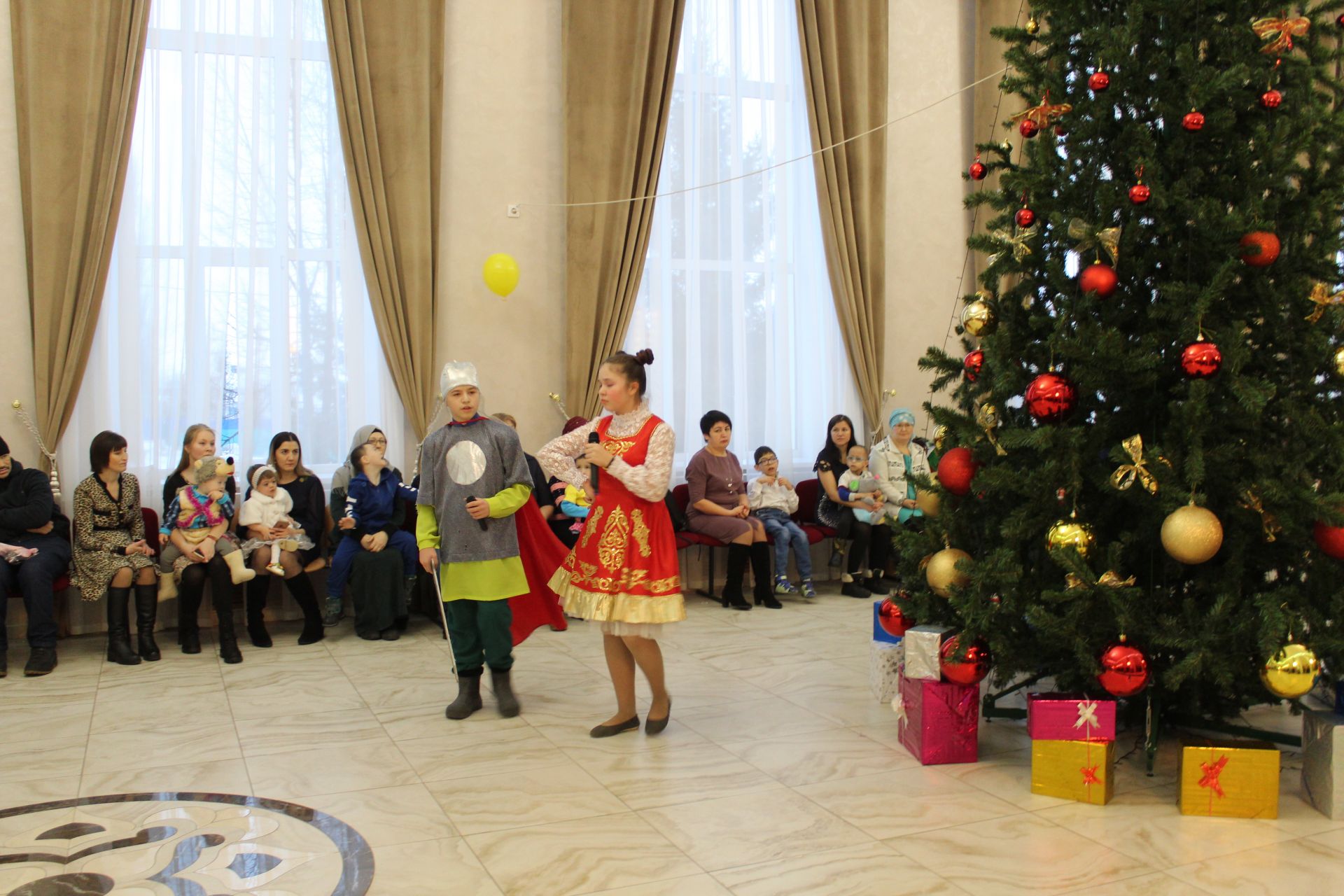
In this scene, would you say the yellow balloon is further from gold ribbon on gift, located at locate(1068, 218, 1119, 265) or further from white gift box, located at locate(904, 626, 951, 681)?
gold ribbon on gift, located at locate(1068, 218, 1119, 265)

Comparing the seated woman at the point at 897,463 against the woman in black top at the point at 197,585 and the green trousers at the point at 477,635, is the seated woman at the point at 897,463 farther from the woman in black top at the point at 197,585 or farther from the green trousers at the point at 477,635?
the woman in black top at the point at 197,585

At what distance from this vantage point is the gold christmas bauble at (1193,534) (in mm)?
3451

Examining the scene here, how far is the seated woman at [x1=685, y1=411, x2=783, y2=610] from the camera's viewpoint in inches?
283

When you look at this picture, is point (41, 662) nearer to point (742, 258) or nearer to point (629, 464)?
point (629, 464)

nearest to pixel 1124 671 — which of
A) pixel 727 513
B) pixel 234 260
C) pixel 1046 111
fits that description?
pixel 1046 111

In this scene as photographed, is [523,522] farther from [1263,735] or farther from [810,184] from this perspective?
[810,184]

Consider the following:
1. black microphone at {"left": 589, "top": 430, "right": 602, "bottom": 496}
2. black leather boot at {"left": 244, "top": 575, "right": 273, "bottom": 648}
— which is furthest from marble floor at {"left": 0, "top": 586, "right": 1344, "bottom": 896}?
black microphone at {"left": 589, "top": 430, "right": 602, "bottom": 496}

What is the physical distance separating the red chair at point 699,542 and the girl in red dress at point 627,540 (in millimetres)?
2785

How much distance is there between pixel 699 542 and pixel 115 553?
131 inches

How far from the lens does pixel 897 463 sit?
7734 millimetres

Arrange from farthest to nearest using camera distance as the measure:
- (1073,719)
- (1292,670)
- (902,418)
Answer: (902,418) → (1073,719) → (1292,670)

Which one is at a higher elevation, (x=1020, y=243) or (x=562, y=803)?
(x=1020, y=243)

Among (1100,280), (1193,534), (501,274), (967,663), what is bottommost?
(967,663)

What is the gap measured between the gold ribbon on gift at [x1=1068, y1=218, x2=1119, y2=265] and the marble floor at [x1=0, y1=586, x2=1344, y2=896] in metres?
1.77
